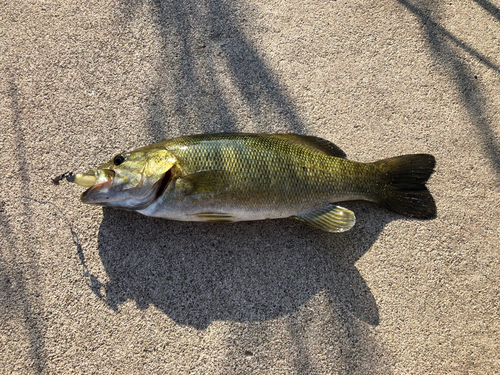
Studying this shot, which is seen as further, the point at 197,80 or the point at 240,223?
the point at 197,80

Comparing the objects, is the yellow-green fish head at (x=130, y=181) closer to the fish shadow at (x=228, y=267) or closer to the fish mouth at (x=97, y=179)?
the fish mouth at (x=97, y=179)

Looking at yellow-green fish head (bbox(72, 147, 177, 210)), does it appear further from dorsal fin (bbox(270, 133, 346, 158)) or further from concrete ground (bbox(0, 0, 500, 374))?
dorsal fin (bbox(270, 133, 346, 158))

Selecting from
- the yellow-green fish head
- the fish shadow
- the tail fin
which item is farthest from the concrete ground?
the yellow-green fish head

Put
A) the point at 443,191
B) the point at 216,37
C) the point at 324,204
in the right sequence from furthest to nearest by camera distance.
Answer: the point at 216,37 → the point at 443,191 → the point at 324,204

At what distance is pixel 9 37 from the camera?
3.09 meters

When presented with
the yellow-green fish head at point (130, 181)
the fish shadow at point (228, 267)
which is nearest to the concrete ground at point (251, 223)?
the fish shadow at point (228, 267)

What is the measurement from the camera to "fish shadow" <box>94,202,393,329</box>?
2553 mm

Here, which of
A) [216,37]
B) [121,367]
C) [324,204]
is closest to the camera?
[121,367]

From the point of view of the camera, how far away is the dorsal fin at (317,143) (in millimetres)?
2750

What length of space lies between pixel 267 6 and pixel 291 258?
8.44 feet

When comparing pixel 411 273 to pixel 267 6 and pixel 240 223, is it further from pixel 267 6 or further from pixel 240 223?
pixel 267 6

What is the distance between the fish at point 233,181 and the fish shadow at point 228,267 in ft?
0.85

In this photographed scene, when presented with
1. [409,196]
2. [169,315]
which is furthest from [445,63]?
[169,315]

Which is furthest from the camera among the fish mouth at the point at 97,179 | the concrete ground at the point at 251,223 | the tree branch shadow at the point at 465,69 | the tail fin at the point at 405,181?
the tree branch shadow at the point at 465,69
